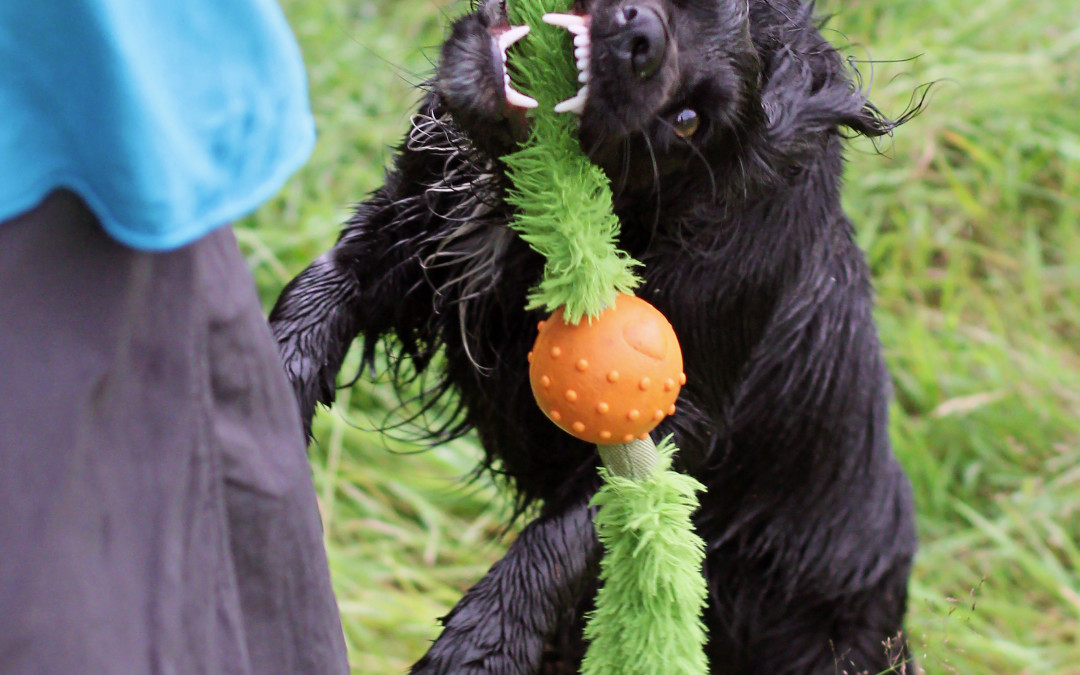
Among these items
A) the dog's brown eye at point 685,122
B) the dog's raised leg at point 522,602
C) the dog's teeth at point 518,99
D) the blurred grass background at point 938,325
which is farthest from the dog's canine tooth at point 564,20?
the blurred grass background at point 938,325

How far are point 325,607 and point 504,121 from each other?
2.36 ft

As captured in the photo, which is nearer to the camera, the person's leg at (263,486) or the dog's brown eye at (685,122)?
the person's leg at (263,486)

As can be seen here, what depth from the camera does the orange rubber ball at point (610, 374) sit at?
1388mm

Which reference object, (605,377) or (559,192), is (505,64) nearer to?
(559,192)

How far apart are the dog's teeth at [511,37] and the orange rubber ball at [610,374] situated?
37 cm

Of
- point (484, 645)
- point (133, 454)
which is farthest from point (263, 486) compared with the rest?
point (484, 645)

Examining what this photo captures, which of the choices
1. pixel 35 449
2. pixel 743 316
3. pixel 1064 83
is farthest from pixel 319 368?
pixel 1064 83

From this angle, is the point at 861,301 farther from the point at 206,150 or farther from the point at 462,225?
the point at 206,150

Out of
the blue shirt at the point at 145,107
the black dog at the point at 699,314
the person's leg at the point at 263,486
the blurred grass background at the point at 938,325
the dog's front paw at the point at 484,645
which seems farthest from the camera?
the blurred grass background at the point at 938,325

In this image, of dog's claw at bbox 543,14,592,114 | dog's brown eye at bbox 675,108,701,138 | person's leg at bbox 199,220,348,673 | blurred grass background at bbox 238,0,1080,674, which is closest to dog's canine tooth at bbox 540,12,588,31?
dog's claw at bbox 543,14,592,114

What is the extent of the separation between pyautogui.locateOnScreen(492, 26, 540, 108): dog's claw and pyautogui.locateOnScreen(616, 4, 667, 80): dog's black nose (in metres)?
0.14

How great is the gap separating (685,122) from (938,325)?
2.31 metres

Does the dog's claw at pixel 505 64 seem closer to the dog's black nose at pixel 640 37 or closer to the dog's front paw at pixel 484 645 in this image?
the dog's black nose at pixel 640 37

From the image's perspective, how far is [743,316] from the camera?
2014mm
